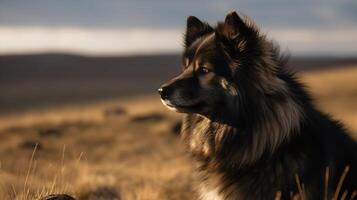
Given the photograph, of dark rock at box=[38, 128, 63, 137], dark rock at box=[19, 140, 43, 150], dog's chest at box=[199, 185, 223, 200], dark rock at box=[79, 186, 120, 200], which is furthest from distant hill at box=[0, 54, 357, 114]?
dog's chest at box=[199, 185, 223, 200]

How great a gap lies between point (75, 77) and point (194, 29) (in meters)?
69.6

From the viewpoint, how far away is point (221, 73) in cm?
557

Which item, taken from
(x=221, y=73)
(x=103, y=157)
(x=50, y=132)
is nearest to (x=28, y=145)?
(x=103, y=157)

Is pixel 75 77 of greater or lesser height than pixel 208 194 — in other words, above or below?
below

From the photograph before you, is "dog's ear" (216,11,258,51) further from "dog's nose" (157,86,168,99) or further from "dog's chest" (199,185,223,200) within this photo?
"dog's chest" (199,185,223,200)

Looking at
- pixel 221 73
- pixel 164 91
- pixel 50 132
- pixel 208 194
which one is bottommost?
pixel 50 132

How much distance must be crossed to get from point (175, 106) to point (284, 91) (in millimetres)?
910

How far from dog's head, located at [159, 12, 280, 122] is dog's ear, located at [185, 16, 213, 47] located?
587 mm

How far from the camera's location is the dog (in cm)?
536

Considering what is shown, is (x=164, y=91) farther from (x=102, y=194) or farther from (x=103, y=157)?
(x=103, y=157)

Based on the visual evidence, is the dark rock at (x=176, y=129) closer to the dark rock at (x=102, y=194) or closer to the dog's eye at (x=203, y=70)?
the dark rock at (x=102, y=194)

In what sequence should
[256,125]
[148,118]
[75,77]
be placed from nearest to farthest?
[256,125] < [148,118] < [75,77]

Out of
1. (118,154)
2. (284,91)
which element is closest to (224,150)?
(284,91)

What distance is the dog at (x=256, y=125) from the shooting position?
536 cm
